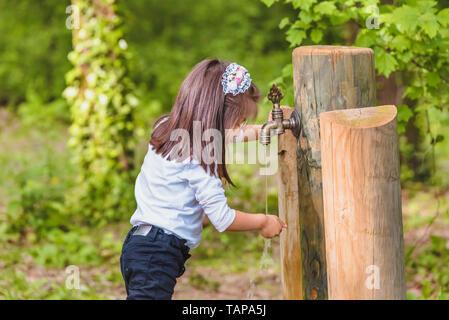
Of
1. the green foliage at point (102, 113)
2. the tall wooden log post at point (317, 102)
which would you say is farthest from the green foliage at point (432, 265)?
the green foliage at point (102, 113)

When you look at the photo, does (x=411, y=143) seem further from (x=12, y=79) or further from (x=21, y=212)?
(x=12, y=79)

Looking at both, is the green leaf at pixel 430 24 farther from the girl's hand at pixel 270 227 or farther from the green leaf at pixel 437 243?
the green leaf at pixel 437 243

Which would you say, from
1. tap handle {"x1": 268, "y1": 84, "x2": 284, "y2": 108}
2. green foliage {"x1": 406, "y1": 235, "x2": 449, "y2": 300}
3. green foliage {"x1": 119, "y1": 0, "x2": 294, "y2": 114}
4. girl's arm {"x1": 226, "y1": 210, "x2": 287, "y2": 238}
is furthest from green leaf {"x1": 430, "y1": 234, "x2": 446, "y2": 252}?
green foliage {"x1": 119, "y1": 0, "x2": 294, "y2": 114}

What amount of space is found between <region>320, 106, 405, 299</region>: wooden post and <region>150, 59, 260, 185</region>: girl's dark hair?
45 cm

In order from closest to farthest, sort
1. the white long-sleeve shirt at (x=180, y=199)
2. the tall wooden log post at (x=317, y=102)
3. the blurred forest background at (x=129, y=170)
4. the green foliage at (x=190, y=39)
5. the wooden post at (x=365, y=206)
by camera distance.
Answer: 1. the wooden post at (x=365, y=206)
2. the white long-sleeve shirt at (x=180, y=199)
3. the tall wooden log post at (x=317, y=102)
4. the blurred forest background at (x=129, y=170)
5. the green foliage at (x=190, y=39)

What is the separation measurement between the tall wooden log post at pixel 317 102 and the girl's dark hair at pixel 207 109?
253 mm

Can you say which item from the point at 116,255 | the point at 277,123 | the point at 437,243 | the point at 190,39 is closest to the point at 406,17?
the point at 277,123

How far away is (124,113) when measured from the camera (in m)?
5.70

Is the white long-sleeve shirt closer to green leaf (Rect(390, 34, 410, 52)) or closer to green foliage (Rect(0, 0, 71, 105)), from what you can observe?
green leaf (Rect(390, 34, 410, 52))

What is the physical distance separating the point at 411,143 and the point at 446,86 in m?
2.96

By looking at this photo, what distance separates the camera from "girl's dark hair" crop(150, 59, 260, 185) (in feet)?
8.38

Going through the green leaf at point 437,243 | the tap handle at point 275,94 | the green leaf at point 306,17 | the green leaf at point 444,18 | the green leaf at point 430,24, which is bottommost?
the green leaf at point 437,243

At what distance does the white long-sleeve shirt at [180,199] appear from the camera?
2.46m
